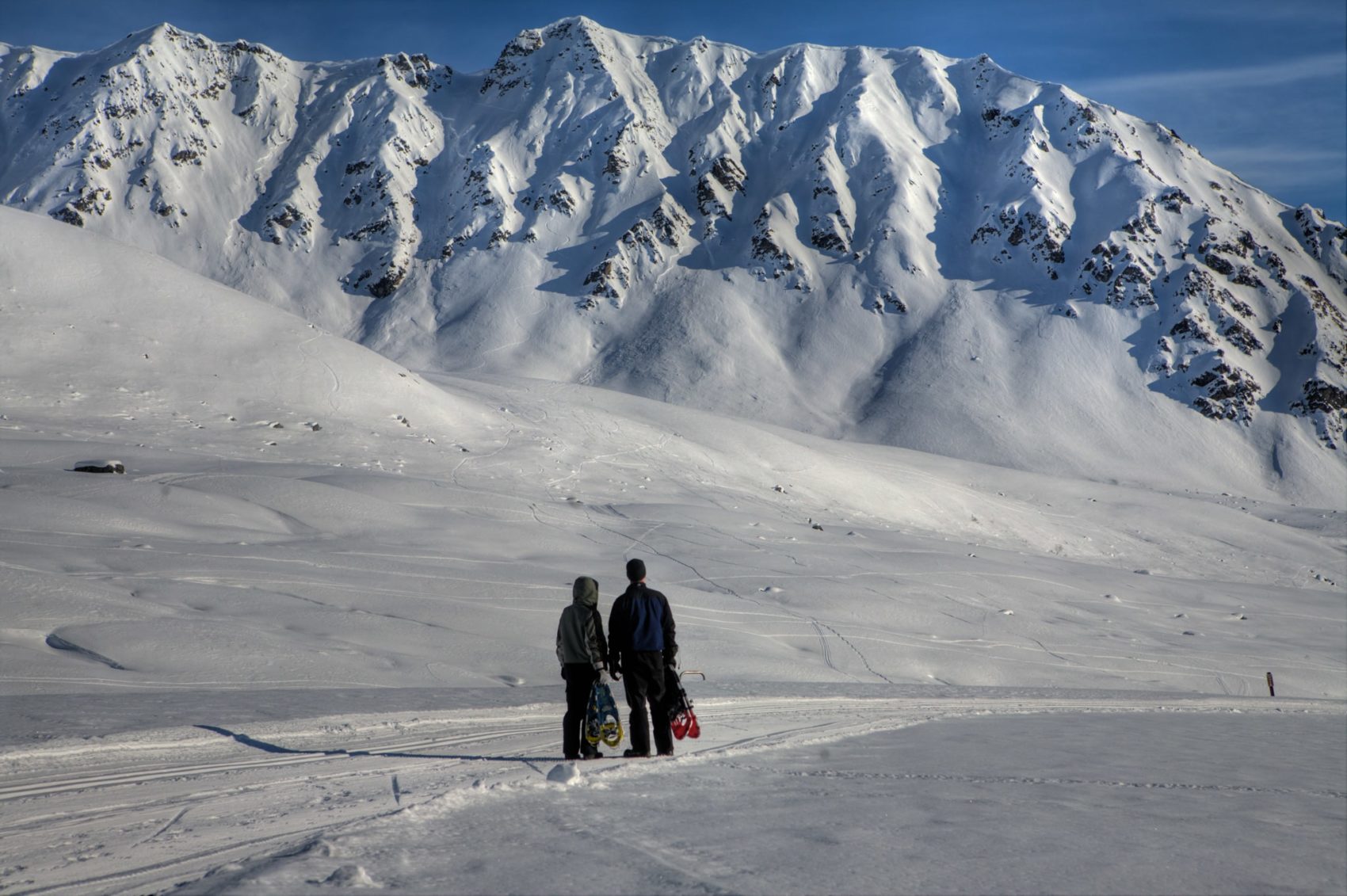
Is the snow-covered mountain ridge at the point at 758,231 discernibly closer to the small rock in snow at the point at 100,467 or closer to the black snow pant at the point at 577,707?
the small rock in snow at the point at 100,467

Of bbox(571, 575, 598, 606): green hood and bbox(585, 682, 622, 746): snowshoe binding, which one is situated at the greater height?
bbox(571, 575, 598, 606): green hood

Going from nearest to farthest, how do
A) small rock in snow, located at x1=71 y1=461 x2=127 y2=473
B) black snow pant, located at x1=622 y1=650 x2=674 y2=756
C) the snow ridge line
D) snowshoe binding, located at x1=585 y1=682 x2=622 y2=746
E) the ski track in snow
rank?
the ski track in snow < the snow ridge line < snowshoe binding, located at x1=585 y1=682 x2=622 y2=746 < black snow pant, located at x1=622 y1=650 x2=674 y2=756 < small rock in snow, located at x1=71 y1=461 x2=127 y2=473

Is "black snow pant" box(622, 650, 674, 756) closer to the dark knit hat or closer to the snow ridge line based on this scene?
the dark knit hat

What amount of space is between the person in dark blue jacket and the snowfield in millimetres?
→ 527

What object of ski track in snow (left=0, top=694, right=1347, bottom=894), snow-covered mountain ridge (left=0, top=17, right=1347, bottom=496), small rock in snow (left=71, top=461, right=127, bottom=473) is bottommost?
ski track in snow (left=0, top=694, right=1347, bottom=894)

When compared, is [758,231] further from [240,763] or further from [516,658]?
[240,763]

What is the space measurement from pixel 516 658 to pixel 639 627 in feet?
21.9

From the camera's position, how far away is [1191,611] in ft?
88.8

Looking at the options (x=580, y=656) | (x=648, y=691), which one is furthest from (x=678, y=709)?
(x=580, y=656)

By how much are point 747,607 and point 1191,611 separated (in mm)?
14922

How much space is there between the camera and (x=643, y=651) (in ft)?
26.3

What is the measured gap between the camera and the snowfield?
15.7 feet

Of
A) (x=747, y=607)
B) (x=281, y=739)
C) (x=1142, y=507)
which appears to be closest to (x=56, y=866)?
(x=281, y=739)

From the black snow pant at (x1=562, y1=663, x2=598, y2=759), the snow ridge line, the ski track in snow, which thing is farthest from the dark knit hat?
the snow ridge line
